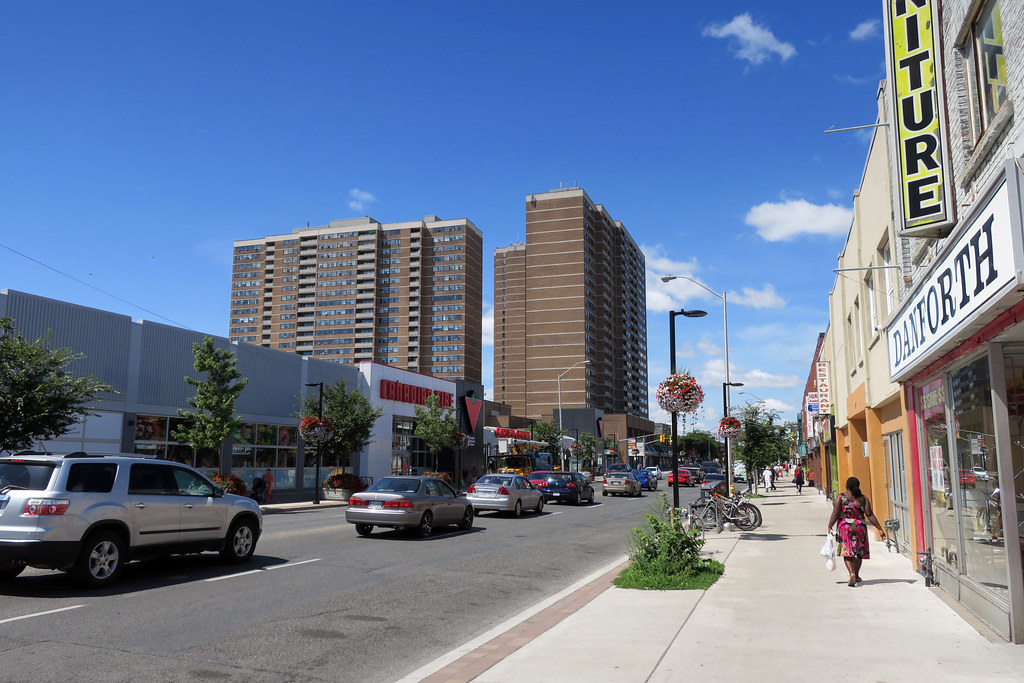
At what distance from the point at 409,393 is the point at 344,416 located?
13.8 meters

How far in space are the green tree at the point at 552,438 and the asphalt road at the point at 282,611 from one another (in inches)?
2395

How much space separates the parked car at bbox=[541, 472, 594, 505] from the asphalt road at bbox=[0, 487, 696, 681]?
16163 mm

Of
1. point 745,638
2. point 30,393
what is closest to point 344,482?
point 30,393

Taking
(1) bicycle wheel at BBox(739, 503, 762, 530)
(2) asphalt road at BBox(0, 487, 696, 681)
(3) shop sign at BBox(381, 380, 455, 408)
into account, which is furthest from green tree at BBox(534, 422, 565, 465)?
(2) asphalt road at BBox(0, 487, 696, 681)

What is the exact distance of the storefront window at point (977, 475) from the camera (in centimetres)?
761

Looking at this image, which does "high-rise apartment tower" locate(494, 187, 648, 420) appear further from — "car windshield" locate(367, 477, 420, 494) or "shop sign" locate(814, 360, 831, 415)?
"car windshield" locate(367, 477, 420, 494)

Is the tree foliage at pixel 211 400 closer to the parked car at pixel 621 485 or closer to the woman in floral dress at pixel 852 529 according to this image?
the parked car at pixel 621 485

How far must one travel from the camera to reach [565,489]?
3250cm

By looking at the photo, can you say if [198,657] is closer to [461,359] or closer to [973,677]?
[973,677]

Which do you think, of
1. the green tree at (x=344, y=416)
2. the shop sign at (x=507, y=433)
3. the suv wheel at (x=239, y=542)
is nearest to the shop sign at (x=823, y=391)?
the green tree at (x=344, y=416)

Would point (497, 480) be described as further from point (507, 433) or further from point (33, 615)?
point (507, 433)

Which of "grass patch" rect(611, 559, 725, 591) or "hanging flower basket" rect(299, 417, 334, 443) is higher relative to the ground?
"hanging flower basket" rect(299, 417, 334, 443)

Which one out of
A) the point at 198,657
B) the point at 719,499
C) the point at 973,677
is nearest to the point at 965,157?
the point at 973,677

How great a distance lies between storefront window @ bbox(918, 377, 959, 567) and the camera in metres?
9.52
